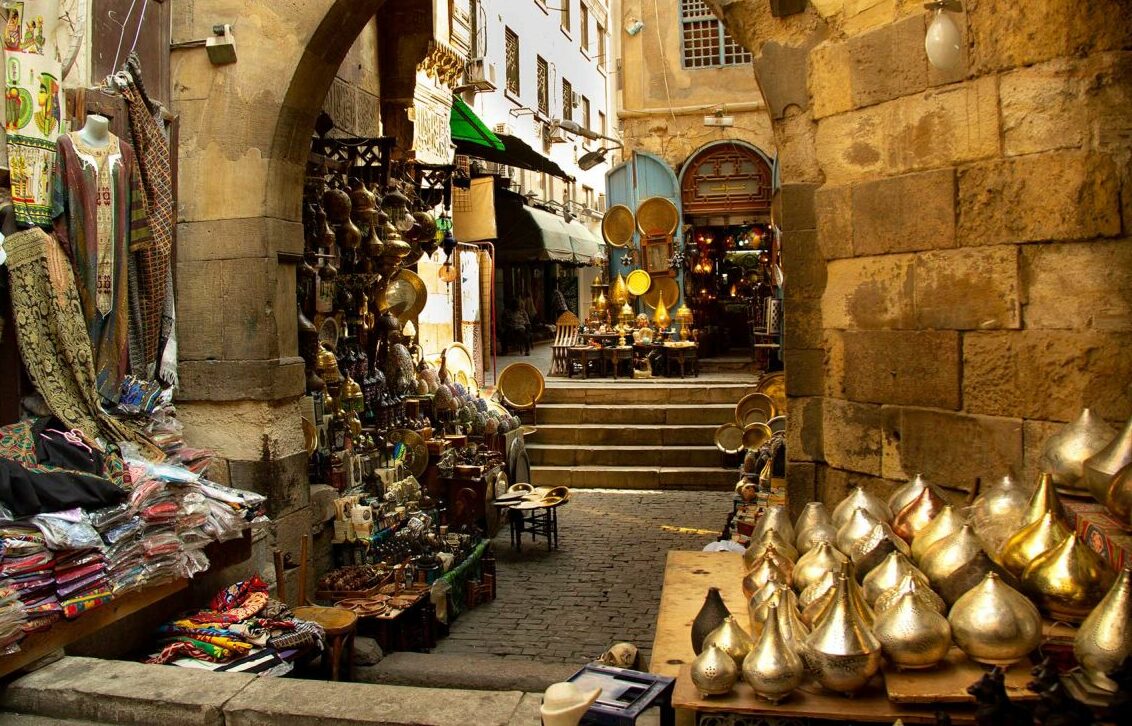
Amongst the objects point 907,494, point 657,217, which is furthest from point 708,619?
point 657,217

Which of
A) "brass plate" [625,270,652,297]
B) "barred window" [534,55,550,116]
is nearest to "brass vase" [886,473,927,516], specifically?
Answer: "brass plate" [625,270,652,297]

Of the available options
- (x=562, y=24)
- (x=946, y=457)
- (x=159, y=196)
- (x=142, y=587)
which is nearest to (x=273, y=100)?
(x=159, y=196)

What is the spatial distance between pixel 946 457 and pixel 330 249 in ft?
16.3

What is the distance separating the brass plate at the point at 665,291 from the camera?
16.4 metres

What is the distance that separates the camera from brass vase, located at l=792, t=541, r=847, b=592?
9.79 feet

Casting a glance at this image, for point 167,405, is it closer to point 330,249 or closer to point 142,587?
point 142,587

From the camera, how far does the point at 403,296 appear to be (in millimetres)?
8797

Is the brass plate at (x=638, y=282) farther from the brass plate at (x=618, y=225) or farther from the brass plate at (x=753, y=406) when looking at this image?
the brass plate at (x=753, y=406)

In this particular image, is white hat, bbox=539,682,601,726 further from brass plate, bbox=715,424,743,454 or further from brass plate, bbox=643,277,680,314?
brass plate, bbox=643,277,680,314

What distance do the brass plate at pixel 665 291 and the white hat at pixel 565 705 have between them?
14163mm

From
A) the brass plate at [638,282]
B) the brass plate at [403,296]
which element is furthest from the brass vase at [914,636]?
the brass plate at [638,282]

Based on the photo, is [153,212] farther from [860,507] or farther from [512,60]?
[512,60]

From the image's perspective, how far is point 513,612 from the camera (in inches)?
271

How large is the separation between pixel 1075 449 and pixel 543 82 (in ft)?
69.8
